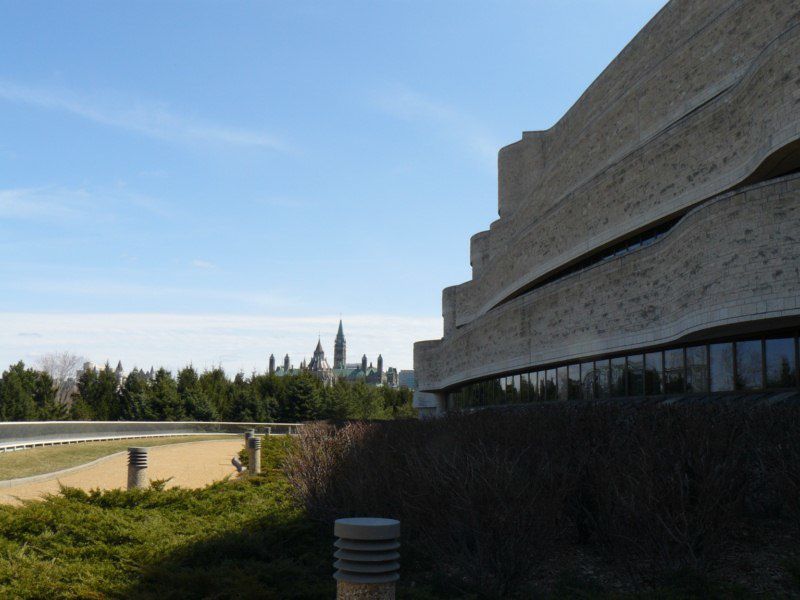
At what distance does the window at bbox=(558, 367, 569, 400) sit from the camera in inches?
1041

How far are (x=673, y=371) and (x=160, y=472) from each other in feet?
51.8

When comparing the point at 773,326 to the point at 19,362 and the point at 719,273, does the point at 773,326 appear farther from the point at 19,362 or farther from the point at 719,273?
the point at 19,362

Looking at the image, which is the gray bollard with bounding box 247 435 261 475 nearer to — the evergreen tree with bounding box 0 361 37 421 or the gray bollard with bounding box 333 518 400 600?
the gray bollard with bounding box 333 518 400 600

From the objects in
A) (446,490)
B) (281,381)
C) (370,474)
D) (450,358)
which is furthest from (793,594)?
(281,381)

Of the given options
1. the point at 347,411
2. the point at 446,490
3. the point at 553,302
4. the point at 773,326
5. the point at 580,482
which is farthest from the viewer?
the point at 347,411

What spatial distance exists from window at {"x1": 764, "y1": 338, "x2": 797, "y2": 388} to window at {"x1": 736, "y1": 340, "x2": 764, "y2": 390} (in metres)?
0.23

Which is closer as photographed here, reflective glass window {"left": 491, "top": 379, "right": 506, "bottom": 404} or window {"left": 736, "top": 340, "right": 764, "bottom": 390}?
window {"left": 736, "top": 340, "right": 764, "bottom": 390}

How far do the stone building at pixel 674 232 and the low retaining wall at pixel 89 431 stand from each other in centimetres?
915

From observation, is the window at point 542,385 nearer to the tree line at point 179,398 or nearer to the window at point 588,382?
the window at point 588,382

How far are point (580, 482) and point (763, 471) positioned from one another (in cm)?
234

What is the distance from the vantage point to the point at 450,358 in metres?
38.9

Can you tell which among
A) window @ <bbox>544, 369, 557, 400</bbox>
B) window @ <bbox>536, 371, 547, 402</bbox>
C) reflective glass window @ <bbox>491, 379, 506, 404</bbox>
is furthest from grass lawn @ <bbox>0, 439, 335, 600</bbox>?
reflective glass window @ <bbox>491, 379, 506, 404</bbox>

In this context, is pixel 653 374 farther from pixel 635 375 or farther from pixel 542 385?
pixel 542 385

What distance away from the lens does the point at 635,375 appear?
73.6 feet
